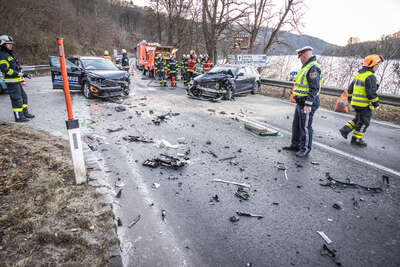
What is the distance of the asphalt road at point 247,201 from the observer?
2.20 meters

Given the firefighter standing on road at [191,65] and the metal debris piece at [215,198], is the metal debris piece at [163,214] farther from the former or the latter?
the firefighter standing on road at [191,65]

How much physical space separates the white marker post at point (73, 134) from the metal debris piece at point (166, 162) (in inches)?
43.1

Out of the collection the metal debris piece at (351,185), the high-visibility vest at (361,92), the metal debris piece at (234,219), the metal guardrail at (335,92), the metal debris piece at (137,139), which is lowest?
the metal debris piece at (234,219)

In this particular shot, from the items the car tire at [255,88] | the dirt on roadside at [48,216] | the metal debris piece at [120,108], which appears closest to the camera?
the dirt on roadside at [48,216]

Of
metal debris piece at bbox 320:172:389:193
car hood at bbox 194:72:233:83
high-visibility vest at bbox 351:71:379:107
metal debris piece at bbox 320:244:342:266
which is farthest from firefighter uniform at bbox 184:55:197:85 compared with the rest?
metal debris piece at bbox 320:244:342:266

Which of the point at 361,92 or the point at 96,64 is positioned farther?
the point at 96,64

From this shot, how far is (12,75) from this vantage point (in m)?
5.86

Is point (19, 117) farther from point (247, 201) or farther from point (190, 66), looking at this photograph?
point (190, 66)

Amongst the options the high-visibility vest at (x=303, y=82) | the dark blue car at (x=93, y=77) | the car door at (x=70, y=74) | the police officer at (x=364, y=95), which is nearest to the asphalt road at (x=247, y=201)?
the police officer at (x=364, y=95)

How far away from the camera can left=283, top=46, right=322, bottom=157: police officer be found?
426 centimetres

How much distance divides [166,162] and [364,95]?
187 inches

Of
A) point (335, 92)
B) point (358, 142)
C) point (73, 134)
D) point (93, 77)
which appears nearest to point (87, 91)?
point (93, 77)

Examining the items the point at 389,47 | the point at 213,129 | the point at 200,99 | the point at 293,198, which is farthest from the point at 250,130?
the point at 389,47

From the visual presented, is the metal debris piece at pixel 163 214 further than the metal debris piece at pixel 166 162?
No
